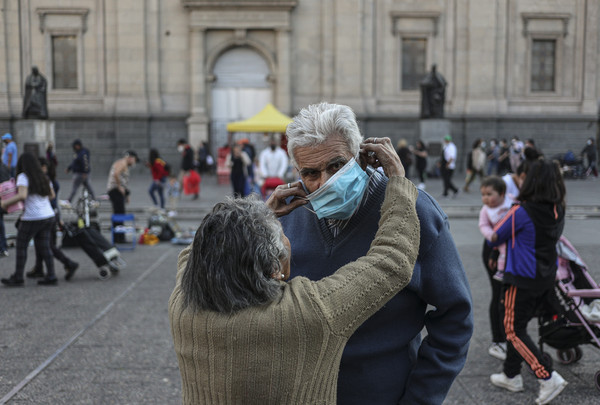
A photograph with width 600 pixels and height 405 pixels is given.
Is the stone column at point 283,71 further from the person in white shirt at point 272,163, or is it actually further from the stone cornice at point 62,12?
the person in white shirt at point 272,163

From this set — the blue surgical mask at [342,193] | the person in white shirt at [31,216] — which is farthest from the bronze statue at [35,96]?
the blue surgical mask at [342,193]

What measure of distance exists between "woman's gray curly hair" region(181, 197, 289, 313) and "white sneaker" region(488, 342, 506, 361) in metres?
4.22

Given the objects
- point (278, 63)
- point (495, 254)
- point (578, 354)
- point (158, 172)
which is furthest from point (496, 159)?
point (578, 354)

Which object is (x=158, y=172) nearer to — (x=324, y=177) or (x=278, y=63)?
(x=278, y=63)

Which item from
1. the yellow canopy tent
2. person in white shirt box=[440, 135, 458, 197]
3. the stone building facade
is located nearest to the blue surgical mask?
person in white shirt box=[440, 135, 458, 197]

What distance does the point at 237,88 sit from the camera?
92.5 feet

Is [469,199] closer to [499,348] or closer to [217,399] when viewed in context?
[499,348]

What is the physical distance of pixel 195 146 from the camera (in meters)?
27.4

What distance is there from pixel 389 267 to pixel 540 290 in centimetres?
319

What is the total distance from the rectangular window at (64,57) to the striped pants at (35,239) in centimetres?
2092

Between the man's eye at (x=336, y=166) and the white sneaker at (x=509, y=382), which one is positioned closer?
the man's eye at (x=336, y=166)

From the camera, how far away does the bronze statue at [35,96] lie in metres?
21.3

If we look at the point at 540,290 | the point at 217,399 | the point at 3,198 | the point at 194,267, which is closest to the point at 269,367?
the point at 217,399

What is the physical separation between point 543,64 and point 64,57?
806 inches
